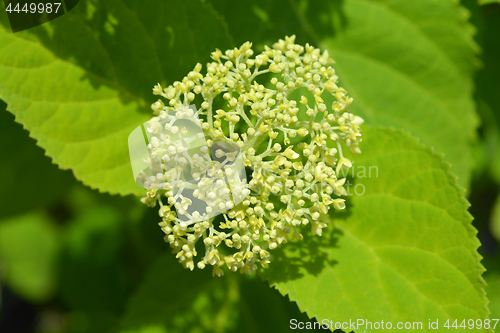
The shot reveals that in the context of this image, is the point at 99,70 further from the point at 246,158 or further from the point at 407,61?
the point at 407,61

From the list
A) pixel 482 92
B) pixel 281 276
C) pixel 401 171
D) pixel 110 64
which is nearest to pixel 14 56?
pixel 110 64

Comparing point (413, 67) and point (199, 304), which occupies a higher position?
point (413, 67)

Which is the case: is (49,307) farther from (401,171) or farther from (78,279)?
(401,171)

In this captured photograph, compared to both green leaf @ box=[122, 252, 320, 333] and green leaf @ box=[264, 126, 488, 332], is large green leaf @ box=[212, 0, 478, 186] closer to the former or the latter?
green leaf @ box=[264, 126, 488, 332]

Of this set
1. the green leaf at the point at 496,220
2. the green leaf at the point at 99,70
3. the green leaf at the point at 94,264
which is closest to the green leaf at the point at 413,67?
the green leaf at the point at 99,70

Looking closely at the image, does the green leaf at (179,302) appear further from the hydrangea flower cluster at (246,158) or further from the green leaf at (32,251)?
the green leaf at (32,251)

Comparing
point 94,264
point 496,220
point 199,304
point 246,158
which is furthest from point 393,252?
point 94,264
